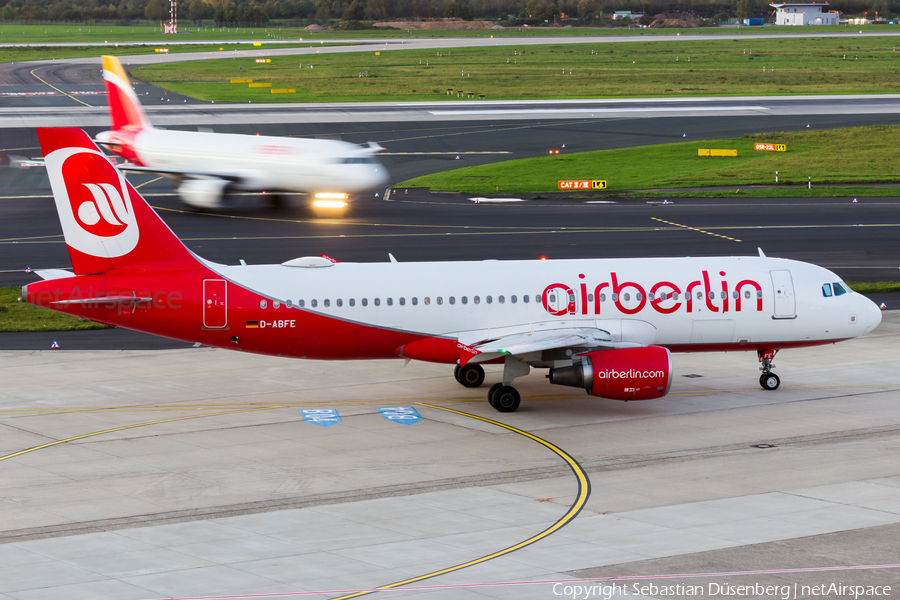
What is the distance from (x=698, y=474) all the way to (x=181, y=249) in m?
16.7

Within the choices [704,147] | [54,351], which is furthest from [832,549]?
[704,147]

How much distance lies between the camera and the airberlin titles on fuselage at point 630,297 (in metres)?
32.7

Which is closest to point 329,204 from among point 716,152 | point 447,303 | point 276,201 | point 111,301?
point 276,201

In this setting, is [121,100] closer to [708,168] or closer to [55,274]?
[55,274]

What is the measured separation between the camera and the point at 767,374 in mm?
34562

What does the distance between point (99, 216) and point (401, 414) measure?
10.9m

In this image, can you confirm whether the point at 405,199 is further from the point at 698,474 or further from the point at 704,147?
the point at 698,474

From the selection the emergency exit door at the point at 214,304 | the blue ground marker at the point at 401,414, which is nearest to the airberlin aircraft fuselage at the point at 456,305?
the emergency exit door at the point at 214,304

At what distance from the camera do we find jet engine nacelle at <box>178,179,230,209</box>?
217 feet

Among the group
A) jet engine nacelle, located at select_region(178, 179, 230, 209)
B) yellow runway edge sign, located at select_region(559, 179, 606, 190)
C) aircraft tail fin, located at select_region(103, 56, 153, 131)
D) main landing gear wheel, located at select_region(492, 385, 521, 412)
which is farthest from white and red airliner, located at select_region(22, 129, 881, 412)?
aircraft tail fin, located at select_region(103, 56, 153, 131)

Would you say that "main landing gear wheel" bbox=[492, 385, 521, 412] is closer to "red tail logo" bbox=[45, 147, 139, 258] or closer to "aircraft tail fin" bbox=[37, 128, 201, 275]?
"aircraft tail fin" bbox=[37, 128, 201, 275]

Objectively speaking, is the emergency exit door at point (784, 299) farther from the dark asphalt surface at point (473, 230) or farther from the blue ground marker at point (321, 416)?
the dark asphalt surface at point (473, 230)
